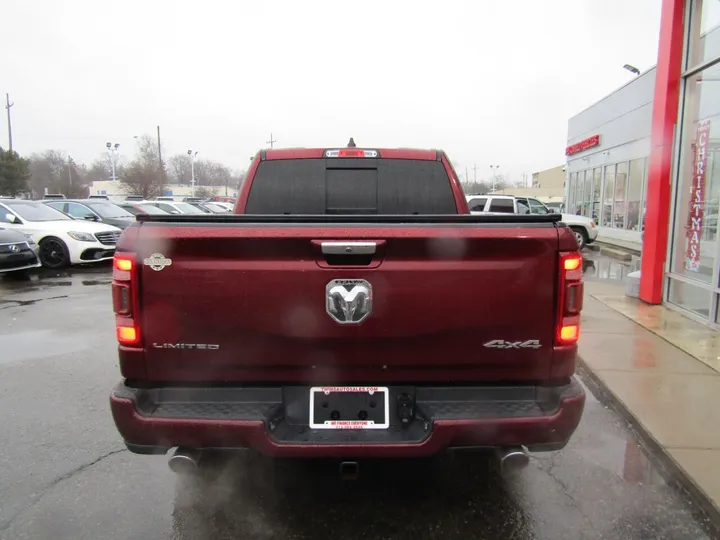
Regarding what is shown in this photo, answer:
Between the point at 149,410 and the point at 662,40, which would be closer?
the point at 149,410

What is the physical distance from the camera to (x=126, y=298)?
245 centimetres

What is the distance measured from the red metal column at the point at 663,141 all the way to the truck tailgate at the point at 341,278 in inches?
255

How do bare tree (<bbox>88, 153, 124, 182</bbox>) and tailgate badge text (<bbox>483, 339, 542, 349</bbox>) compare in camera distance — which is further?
bare tree (<bbox>88, 153, 124, 182</bbox>)

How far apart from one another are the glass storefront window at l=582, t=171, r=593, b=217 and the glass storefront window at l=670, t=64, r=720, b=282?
16619mm

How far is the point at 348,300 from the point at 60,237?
12507mm

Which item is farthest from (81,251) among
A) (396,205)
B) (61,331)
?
(396,205)

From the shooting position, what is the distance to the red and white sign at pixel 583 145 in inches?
866

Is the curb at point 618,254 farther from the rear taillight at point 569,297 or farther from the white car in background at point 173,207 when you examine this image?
the white car in background at point 173,207

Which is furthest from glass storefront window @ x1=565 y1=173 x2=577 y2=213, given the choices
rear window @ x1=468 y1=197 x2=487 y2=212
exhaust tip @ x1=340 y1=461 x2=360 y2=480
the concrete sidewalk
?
exhaust tip @ x1=340 y1=461 x2=360 y2=480

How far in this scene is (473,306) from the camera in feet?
7.93

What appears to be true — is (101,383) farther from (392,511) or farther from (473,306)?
(473,306)

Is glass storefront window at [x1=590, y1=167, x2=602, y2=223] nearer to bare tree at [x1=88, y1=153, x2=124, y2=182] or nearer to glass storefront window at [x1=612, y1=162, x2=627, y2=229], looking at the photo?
glass storefront window at [x1=612, y1=162, x2=627, y2=229]

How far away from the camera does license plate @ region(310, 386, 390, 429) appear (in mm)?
2523

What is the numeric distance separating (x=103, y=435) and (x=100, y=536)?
1.35 meters
